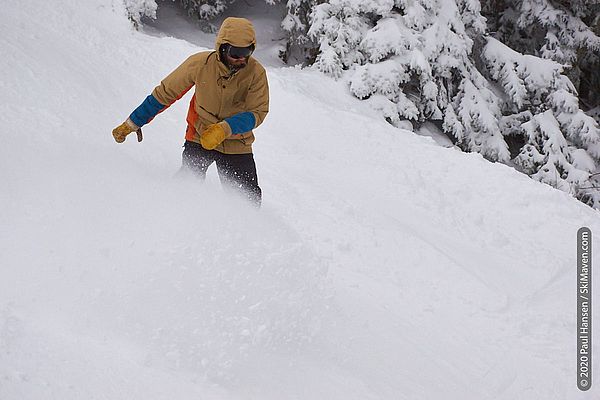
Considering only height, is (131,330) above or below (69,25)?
above

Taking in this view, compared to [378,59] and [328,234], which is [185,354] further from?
[378,59]

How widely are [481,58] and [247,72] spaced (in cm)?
964

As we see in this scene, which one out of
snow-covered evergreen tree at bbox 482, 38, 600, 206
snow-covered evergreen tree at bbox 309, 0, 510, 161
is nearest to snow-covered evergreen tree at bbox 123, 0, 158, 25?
snow-covered evergreen tree at bbox 309, 0, 510, 161

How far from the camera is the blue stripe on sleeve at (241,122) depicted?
4125mm

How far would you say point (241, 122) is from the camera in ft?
13.6

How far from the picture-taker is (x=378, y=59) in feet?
34.1

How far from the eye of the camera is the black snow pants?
15.0 ft

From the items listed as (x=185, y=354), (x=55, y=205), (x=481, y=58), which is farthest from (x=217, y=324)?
(x=481, y=58)

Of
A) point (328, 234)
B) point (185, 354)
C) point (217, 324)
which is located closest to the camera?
point (185, 354)

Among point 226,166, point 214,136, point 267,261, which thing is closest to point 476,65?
point 226,166

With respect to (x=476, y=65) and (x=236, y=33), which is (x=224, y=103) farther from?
(x=476, y=65)

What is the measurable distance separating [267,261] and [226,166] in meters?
1.14

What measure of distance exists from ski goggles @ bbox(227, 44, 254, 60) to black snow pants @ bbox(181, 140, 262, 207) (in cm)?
89

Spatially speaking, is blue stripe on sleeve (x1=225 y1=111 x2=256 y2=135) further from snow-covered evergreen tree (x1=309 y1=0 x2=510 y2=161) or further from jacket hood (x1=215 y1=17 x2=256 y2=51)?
snow-covered evergreen tree (x1=309 y1=0 x2=510 y2=161)
